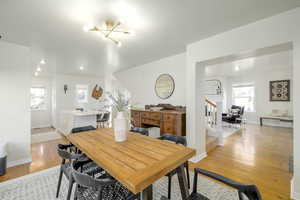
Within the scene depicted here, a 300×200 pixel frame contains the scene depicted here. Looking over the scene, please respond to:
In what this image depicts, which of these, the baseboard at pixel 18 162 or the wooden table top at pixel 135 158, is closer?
the wooden table top at pixel 135 158

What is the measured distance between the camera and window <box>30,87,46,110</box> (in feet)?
20.5

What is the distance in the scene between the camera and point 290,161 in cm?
280

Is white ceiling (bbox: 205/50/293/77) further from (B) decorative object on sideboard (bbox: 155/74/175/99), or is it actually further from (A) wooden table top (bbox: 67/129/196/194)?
(A) wooden table top (bbox: 67/129/196/194)

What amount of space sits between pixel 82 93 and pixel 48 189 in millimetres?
5522

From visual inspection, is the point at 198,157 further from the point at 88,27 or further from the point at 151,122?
the point at 88,27

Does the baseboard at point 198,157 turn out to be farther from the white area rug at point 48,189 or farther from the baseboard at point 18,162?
the baseboard at point 18,162

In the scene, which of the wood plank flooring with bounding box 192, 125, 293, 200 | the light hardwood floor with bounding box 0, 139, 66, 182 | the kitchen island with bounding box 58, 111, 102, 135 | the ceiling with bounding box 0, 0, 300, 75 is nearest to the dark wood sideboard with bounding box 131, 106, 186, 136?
the wood plank flooring with bounding box 192, 125, 293, 200

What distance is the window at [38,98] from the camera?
6262 mm

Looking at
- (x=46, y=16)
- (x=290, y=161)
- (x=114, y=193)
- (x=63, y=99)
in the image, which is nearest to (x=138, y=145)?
(x=114, y=193)

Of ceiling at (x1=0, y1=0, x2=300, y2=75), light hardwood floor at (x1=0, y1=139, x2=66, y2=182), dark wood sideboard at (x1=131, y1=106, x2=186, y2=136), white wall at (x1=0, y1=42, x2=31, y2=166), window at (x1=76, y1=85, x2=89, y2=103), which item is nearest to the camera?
ceiling at (x1=0, y1=0, x2=300, y2=75)

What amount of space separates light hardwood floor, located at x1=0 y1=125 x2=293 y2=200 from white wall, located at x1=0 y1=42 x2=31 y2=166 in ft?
1.27

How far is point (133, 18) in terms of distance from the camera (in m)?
1.97

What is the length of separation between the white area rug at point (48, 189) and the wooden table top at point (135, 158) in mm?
784

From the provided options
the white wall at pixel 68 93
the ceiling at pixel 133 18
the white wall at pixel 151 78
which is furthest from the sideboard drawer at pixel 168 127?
the white wall at pixel 68 93
